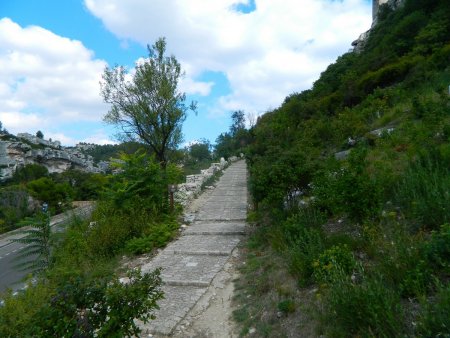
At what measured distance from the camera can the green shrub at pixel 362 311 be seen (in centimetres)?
259

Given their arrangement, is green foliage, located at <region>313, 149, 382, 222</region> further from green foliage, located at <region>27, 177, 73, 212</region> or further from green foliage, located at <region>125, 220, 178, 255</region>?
green foliage, located at <region>27, 177, 73, 212</region>

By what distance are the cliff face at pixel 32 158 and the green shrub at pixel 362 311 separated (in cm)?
5835

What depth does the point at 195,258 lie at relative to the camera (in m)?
6.70

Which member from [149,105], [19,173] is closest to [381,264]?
[149,105]

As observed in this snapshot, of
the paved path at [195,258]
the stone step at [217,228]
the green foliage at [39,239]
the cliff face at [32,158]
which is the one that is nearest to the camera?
the paved path at [195,258]

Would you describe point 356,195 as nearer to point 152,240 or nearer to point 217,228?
point 217,228

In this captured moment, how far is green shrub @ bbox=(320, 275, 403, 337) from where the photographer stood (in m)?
2.59

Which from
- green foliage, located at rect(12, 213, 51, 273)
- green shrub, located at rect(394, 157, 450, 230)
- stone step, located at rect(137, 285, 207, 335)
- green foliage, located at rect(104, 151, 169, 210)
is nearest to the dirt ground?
stone step, located at rect(137, 285, 207, 335)

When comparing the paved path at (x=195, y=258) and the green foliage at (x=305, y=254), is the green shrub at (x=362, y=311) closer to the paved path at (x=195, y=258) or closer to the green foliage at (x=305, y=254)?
the green foliage at (x=305, y=254)

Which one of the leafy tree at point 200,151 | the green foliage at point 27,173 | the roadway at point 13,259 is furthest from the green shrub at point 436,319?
the green foliage at point 27,173

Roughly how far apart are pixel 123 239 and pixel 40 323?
5.36 m

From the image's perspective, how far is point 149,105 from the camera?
48.2 ft

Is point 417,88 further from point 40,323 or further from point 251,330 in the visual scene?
point 40,323

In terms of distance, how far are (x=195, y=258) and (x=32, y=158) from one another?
240ft
